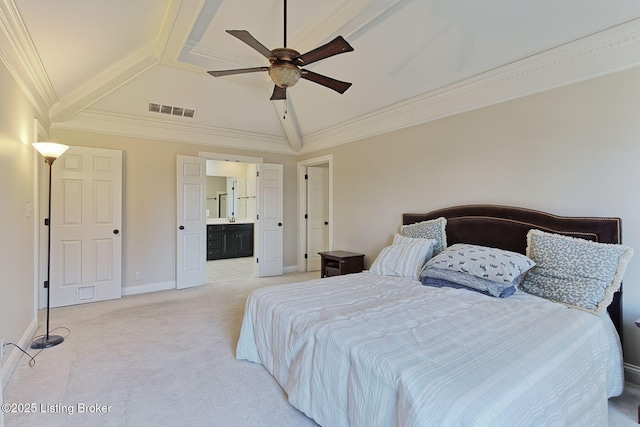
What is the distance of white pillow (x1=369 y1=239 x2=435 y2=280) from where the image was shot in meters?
3.09

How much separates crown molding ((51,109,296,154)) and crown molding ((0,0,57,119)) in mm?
769

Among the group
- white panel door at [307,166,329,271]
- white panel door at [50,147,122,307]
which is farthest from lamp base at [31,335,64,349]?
white panel door at [307,166,329,271]

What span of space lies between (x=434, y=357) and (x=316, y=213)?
504cm

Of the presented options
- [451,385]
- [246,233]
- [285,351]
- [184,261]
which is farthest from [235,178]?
[451,385]

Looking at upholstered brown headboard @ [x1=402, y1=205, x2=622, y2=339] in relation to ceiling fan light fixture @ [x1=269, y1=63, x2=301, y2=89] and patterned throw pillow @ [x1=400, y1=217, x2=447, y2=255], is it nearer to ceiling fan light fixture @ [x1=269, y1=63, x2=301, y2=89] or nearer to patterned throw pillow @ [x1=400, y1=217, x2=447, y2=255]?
patterned throw pillow @ [x1=400, y1=217, x2=447, y2=255]

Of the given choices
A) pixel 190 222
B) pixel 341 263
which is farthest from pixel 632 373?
pixel 190 222

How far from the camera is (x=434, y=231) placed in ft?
11.1

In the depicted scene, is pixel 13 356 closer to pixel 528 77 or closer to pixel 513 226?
pixel 513 226

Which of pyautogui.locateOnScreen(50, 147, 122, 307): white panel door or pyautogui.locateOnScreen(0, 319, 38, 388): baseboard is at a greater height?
pyautogui.locateOnScreen(50, 147, 122, 307): white panel door

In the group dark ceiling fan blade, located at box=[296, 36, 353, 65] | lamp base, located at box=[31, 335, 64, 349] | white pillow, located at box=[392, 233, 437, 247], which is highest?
dark ceiling fan blade, located at box=[296, 36, 353, 65]

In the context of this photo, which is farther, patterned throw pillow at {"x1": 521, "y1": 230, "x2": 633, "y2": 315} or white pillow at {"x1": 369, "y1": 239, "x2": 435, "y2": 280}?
white pillow at {"x1": 369, "y1": 239, "x2": 435, "y2": 280}

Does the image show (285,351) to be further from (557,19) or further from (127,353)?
(557,19)

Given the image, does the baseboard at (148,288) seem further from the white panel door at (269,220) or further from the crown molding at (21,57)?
the crown molding at (21,57)

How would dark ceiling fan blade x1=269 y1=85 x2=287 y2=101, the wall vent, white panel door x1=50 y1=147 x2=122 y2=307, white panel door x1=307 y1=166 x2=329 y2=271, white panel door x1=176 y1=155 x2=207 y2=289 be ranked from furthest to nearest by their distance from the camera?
1. white panel door x1=307 y1=166 x2=329 y2=271
2. white panel door x1=176 y1=155 x2=207 y2=289
3. the wall vent
4. white panel door x1=50 y1=147 x2=122 y2=307
5. dark ceiling fan blade x1=269 y1=85 x2=287 y2=101
